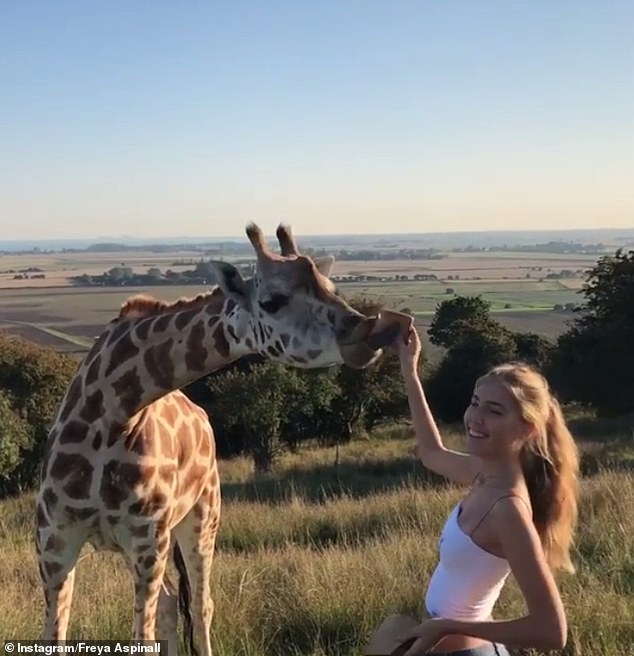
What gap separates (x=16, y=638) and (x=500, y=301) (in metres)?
70.0

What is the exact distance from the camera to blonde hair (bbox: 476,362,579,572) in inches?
109

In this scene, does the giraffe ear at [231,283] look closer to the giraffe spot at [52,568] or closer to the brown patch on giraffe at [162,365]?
the brown patch on giraffe at [162,365]

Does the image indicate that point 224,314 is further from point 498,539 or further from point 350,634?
point 350,634

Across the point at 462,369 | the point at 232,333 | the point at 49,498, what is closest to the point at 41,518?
the point at 49,498

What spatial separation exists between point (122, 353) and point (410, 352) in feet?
4.78

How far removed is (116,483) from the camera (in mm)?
3807

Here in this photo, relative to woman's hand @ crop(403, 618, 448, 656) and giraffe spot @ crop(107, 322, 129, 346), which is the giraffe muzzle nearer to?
woman's hand @ crop(403, 618, 448, 656)

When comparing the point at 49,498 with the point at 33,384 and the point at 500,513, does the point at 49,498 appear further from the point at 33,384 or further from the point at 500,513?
the point at 33,384

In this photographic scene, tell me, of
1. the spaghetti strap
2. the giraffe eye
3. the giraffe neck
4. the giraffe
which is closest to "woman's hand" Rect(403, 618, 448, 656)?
the spaghetti strap

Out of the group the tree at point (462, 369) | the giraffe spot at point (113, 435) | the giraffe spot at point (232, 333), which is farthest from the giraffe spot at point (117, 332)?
the tree at point (462, 369)

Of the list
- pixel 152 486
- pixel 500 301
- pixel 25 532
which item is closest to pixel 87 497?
pixel 152 486

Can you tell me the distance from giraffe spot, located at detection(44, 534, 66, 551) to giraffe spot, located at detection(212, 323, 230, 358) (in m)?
1.19

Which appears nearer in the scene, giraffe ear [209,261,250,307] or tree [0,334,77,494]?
giraffe ear [209,261,250,307]

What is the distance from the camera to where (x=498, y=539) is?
259cm
